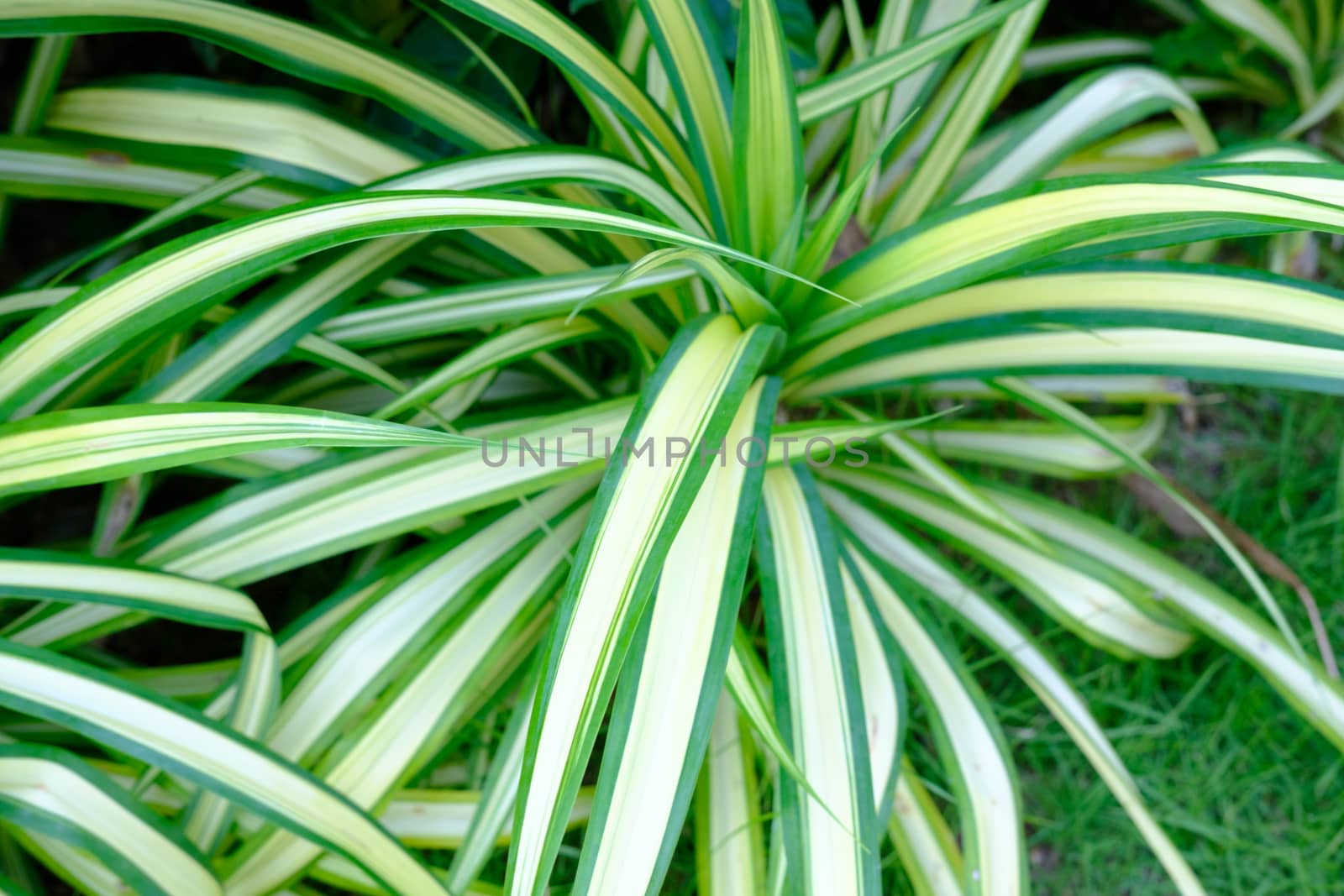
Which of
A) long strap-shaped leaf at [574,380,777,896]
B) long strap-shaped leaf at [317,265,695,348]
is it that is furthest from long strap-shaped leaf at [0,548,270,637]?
long strap-shaped leaf at [574,380,777,896]

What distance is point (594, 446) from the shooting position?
72 centimetres

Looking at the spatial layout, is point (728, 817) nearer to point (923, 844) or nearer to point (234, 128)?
point (923, 844)

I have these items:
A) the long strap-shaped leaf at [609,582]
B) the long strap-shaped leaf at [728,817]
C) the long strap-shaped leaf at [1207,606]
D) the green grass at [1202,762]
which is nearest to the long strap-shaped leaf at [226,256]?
the long strap-shaped leaf at [609,582]

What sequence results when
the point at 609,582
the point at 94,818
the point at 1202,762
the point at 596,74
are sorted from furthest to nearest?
the point at 1202,762 → the point at 596,74 → the point at 94,818 → the point at 609,582

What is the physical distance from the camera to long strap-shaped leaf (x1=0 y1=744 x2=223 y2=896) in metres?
0.61

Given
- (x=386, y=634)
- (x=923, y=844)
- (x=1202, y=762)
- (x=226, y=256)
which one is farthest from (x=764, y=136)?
(x=1202, y=762)

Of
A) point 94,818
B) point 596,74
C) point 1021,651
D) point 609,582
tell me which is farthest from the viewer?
point 1021,651

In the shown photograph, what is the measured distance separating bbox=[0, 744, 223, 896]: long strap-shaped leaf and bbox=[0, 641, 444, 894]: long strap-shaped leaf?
0.04 metres

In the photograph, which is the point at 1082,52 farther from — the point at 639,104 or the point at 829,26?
the point at 639,104

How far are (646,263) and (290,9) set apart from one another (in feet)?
2.61

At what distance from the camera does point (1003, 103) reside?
121 centimetres

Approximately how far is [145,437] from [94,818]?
0.93 ft

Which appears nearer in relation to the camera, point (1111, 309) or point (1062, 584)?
point (1111, 309)

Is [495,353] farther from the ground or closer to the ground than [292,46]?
closer to the ground
